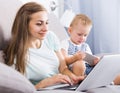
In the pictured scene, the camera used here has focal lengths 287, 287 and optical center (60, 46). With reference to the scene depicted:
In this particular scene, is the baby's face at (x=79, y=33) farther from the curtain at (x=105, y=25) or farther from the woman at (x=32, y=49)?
the curtain at (x=105, y=25)

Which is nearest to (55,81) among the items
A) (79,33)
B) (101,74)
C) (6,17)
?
(101,74)

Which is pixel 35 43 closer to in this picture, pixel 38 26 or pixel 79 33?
pixel 38 26

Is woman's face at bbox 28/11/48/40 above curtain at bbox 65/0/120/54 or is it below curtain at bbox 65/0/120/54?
above

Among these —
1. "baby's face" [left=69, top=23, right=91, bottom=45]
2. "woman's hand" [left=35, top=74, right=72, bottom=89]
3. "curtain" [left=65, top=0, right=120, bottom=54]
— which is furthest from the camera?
"curtain" [left=65, top=0, right=120, bottom=54]

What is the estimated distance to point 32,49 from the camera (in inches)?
60.0

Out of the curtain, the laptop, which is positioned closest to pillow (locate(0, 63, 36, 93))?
the laptop

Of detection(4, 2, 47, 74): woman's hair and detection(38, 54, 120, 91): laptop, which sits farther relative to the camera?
detection(4, 2, 47, 74): woman's hair

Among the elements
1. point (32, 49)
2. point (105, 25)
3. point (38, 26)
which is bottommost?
point (105, 25)

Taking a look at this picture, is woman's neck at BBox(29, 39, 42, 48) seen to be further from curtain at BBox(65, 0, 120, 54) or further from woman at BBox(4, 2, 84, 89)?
curtain at BBox(65, 0, 120, 54)

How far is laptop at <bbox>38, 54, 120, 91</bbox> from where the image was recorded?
1.22 metres

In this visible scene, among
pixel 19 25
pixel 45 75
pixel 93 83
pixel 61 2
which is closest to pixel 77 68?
pixel 45 75

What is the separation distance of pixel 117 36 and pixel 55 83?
1.39 m

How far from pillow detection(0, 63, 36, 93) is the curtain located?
5.87 feet

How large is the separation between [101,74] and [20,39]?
0.47m
